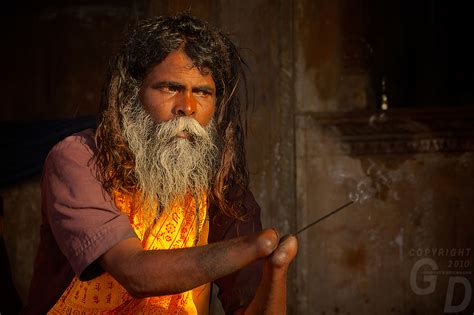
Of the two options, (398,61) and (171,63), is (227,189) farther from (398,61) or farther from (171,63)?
(398,61)

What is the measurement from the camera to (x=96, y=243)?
206 centimetres

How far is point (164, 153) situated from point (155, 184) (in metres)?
0.13

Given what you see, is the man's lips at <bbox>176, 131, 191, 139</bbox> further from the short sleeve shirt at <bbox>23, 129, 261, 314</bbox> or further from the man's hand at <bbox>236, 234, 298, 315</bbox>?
the man's hand at <bbox>236, 234, 298, 315</bbox>

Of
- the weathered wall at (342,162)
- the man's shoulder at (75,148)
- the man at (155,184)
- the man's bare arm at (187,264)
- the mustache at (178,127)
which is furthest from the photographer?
the weathered wall at (342,162)

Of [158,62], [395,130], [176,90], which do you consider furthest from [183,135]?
[395,130]

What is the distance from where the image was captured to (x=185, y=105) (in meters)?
2.46

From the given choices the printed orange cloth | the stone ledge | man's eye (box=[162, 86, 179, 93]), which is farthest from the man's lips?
the stone ledge

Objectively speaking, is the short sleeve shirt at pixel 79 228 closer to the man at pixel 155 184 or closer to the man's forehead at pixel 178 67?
the man at pixel 155 184

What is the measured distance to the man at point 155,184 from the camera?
2148mm

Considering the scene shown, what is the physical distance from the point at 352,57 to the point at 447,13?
989 mm

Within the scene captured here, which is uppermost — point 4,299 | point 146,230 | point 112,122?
point 112,122

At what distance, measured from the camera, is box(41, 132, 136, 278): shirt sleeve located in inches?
81.4

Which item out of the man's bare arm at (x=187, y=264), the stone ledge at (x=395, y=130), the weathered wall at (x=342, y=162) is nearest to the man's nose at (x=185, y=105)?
the man's bare arm at (x=187, y=264)

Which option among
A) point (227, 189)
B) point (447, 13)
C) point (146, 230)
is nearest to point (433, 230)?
point (447, 13)
